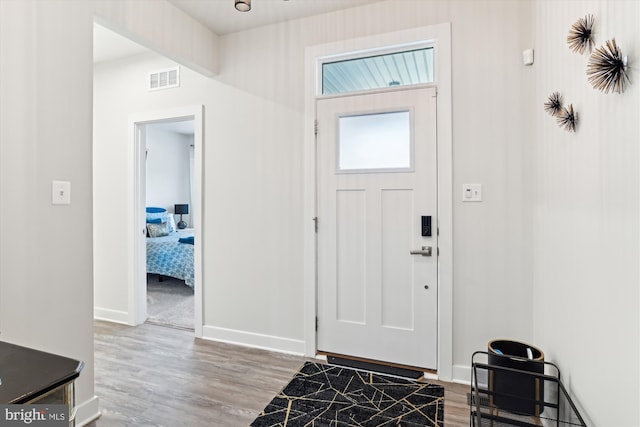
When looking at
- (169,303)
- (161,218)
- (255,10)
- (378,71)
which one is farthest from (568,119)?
(161,218)

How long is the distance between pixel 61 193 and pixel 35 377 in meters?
1.34

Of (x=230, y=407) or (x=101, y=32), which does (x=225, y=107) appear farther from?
(x=230, y=407)

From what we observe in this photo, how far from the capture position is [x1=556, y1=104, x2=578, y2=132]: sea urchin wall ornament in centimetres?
152

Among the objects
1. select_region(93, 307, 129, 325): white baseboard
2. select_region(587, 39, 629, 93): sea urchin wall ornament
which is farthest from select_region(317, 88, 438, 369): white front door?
select_region(93, 307, 129, 325): white baseboard

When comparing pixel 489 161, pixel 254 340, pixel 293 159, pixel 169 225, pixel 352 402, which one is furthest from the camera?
pixel 169 225

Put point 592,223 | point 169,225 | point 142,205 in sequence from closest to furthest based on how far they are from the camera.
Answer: point 592,223 < point 142,205 < point 169,225

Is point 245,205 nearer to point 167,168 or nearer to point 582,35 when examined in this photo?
point 582,35

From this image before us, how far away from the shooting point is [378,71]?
2645 millimetres

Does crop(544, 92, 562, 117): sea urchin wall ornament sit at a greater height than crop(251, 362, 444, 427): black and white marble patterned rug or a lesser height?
greater

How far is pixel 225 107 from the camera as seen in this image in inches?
121

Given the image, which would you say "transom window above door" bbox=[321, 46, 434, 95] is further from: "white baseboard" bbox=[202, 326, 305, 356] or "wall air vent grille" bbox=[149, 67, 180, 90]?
"white baseboard" bbox=[202, 326, 305, 356]

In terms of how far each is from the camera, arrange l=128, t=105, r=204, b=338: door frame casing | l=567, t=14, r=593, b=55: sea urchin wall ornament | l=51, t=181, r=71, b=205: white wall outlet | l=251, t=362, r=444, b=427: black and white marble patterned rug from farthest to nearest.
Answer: l=128, t=105, r=204, b=338: door frame casing < l=251, t=362, r=444, b=427: black and white marble patterned rug < l=51, t=181, r=71, b=205: white wall outlet < l=567, t=14, r=593, b=55: sea urchin wall ornament

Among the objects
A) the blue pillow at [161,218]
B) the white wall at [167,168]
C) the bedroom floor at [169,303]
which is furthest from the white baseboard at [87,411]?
the white wall at [167,168]

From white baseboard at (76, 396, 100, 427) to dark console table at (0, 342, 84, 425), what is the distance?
51.0 inches
